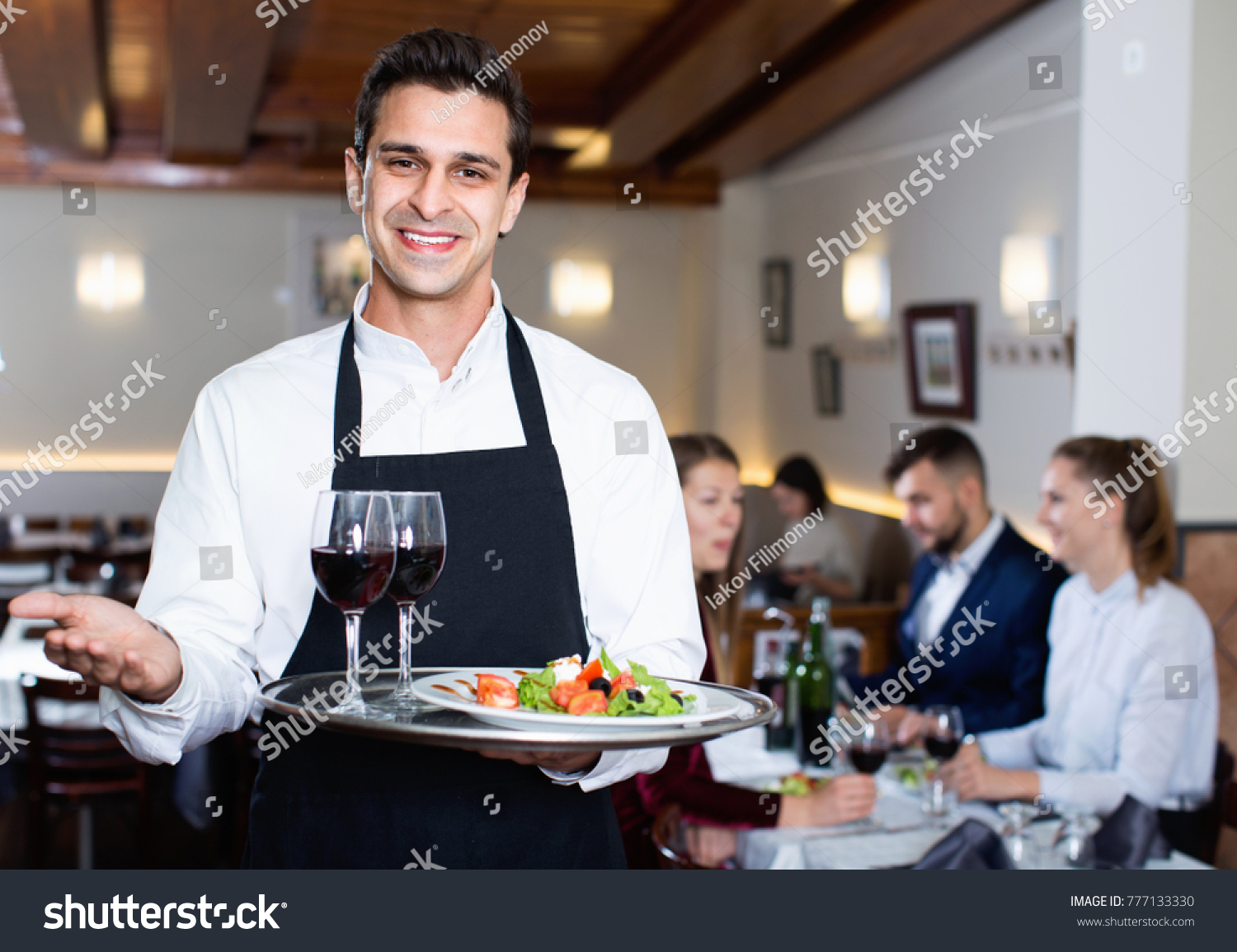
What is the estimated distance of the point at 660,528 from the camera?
1401 mm

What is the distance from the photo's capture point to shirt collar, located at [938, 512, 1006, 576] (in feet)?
10.7

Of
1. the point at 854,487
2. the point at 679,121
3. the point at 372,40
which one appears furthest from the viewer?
the point at 854,487

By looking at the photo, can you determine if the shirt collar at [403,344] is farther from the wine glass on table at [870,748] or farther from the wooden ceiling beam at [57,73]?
the wooden ceiling beam at [57,73]

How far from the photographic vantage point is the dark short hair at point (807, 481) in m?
5.33

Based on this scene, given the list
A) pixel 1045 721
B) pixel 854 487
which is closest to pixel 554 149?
pixel 854 487

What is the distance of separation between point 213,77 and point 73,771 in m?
2.58

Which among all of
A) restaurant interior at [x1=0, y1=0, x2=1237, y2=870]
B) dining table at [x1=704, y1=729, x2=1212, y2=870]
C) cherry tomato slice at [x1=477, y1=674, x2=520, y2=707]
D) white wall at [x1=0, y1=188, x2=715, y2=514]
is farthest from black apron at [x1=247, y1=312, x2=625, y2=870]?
white wall at [x1=0, y1=188, x2=715, y2=514]

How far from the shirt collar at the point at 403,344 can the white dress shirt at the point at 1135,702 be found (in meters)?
1.59

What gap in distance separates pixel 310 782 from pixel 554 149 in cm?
558

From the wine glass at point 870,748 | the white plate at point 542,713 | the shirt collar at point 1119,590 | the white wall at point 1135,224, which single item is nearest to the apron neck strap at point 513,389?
the white plate at point 542,713

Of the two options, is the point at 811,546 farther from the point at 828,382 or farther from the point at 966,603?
the point at 966,603

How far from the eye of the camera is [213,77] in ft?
14.5

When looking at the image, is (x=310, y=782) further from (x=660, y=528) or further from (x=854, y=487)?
(x=854, y=487)
